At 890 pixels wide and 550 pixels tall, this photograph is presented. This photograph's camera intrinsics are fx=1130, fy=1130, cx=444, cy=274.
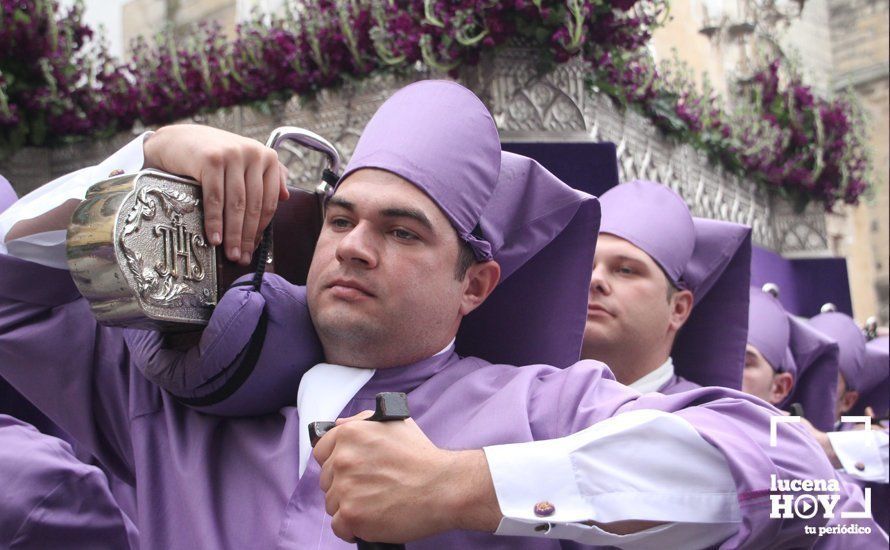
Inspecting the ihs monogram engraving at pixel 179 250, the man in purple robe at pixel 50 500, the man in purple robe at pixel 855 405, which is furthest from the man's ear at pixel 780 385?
the ihs monogram engraving at pixel 179 250

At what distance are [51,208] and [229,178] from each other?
1.74 ft

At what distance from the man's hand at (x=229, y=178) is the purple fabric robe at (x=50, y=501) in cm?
65

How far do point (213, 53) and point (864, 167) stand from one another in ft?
17.3

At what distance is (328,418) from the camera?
7.07ft

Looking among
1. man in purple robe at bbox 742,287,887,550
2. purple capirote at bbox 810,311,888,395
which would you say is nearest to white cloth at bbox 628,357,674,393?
man in purple robe at bbox 742,287,887,550

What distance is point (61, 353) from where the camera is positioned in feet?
7.96

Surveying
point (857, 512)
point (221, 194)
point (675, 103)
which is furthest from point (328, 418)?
point (675, 103)

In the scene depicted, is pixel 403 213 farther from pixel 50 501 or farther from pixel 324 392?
pixel 50 501

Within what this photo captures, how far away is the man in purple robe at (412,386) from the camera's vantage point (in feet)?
6.12

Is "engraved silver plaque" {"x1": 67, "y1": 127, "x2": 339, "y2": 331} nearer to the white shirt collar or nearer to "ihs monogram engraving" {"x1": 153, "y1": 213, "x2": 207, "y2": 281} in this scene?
"ihs monogram engraving" {"x1": 153, "y1": 213, "x2": 207, "y2": 281}

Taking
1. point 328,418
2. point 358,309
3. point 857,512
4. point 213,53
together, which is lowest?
point 857,512

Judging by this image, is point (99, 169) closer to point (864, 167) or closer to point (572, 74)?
point (572, 74)

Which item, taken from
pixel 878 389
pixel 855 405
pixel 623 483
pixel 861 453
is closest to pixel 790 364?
pixel 861 453

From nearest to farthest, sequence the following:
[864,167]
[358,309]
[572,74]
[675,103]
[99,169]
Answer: [358,309] → [99,169] → [572,74] → [675,103] → [864,167]
